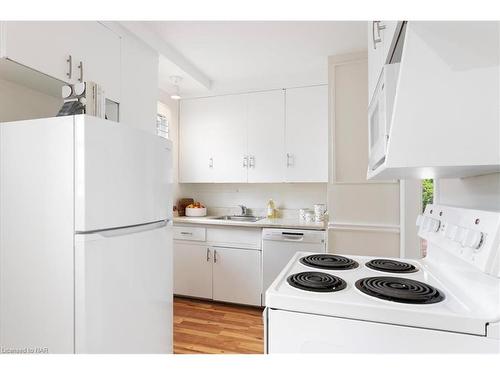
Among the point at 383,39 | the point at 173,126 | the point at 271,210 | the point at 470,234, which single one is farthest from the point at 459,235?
the point at 173,126

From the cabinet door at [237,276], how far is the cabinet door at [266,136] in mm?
818

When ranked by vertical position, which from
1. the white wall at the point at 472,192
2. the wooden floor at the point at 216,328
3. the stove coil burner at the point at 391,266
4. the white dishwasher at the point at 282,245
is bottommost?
the wooden floor at the point at 216,328

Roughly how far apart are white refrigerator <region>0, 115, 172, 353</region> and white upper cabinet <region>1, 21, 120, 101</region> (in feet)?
1.11

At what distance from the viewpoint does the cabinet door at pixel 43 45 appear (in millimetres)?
1266

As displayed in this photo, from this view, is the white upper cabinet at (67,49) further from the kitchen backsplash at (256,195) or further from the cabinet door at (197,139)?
the kitchen backsplash at (256,195)

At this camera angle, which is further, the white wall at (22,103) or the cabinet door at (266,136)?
the cabinet door at (266,136)

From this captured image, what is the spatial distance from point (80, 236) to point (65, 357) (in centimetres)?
77

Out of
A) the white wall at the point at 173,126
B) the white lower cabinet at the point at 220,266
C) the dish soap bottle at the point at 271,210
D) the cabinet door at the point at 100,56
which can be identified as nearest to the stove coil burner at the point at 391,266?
the white lower cabinet at the point at 220,266

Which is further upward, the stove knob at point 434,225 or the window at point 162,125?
the window at point 162,125

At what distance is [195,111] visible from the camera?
3.31 metres

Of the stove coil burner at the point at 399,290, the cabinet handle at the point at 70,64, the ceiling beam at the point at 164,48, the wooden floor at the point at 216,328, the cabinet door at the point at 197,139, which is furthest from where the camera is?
the cabinet door at the point at 197,139

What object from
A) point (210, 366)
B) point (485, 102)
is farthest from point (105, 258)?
point (485, 102)

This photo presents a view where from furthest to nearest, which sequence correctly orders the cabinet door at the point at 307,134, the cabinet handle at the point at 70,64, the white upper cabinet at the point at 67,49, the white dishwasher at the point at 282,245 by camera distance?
the cabinet door at the point at 307,134
the white dishwasher at the point at 282,245
the cabinet handle at the point at 70,64
the white upper cabinet at the point at 67,49

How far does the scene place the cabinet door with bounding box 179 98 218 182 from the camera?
326 cm
